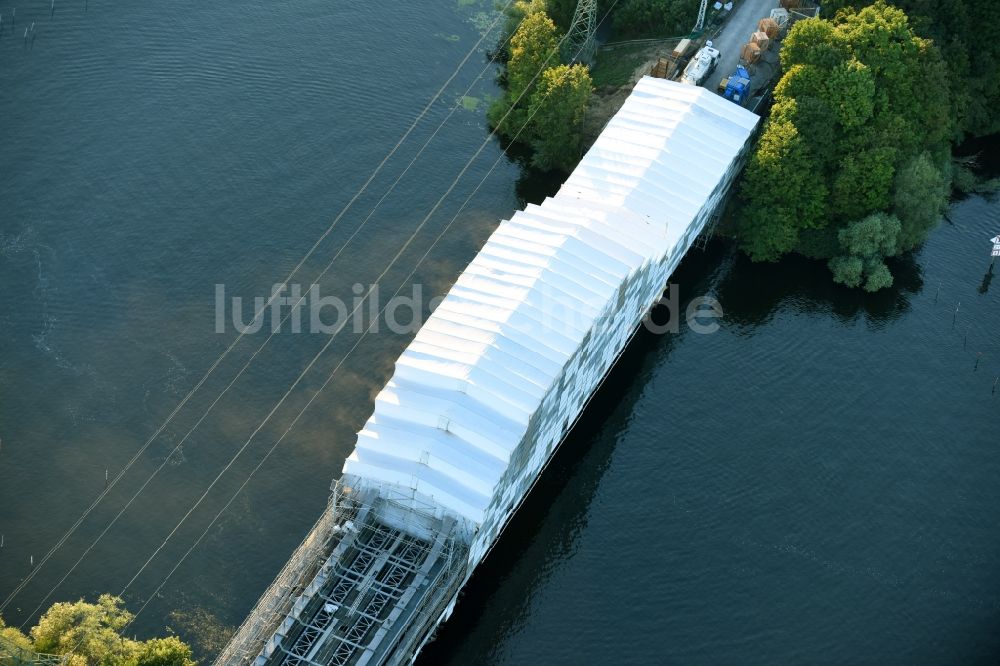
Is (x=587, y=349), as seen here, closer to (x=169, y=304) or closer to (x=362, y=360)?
(x=362, y=360)

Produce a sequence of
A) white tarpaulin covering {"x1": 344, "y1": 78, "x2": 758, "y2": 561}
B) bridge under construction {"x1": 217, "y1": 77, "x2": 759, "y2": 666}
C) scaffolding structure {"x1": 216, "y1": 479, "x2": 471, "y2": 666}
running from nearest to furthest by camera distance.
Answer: scaffolding structure {"x1": 216, "y1": 479, "x2": 471, "y2": 666}, bridge under construction {"x1": 217, "y1": 77, "x2": 759, "y2": 666}, white tarpaulin covering {"x1": 344, "y1": 78, "x2": 758, "y2": 561}

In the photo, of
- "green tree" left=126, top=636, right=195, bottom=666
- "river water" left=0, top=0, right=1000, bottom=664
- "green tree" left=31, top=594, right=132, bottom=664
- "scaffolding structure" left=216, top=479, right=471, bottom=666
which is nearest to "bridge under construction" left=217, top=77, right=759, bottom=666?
"scaffolding structure" left=216, top=479, right=471, bottom=666

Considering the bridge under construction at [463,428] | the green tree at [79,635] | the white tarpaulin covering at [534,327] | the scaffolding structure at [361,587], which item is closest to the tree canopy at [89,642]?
the green tree at [79,635]

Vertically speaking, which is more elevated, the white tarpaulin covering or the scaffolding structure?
the white tarpaulin covering

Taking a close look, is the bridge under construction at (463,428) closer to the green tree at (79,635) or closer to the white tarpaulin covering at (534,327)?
the white tarpaulin covering at (534,327)

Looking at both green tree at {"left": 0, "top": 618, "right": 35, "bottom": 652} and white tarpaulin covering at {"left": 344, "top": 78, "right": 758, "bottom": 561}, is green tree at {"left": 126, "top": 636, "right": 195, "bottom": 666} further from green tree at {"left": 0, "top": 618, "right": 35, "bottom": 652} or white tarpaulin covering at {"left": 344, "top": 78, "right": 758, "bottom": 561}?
white tarpaulin covering at {"left": 344, "top": 78, "right": 758, "bottom": 561}

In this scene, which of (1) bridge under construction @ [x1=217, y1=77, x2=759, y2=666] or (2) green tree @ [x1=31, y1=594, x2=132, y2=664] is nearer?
(2) green tree @ [x1=31, y1=594, x2=132, y2=664]

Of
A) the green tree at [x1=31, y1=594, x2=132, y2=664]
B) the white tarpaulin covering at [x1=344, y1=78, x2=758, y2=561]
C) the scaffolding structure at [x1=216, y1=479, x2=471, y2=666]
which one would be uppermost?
the white tarpaulin covering at [x1=344, y1=78, x2=758, y2=561]
